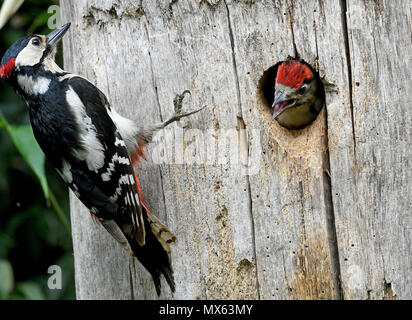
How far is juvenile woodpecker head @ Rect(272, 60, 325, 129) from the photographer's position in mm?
2873

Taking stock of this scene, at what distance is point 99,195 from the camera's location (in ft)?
9.48

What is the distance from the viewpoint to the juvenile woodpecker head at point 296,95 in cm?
287

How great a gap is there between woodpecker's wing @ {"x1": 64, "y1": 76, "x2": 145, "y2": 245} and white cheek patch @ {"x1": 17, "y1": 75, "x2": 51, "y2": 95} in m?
0.18

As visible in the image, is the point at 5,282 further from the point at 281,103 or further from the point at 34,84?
the point at 281,103

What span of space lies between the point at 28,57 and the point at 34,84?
0.15 meters

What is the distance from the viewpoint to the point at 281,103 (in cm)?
298

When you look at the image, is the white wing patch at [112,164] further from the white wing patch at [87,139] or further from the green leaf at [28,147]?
the green leaf at [28,147]

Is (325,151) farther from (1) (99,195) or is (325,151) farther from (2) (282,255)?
(1) (99,195)

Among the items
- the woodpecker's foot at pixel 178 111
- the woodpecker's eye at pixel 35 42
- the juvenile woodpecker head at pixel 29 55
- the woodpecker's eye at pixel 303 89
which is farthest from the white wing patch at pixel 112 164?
the woodpecker's eye at pixel 303 89

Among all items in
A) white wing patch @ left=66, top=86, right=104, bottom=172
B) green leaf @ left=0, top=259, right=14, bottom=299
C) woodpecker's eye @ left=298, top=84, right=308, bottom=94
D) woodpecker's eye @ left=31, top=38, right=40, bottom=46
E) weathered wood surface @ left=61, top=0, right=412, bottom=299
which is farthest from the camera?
green leaf @ left=0, top=259, right=14, bottom=299

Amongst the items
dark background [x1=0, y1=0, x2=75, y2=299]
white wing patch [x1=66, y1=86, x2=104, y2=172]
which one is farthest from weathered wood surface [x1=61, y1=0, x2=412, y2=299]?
dark background [x1=0, y1=0, x2=75, y2=299]

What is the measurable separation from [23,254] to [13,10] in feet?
6.24

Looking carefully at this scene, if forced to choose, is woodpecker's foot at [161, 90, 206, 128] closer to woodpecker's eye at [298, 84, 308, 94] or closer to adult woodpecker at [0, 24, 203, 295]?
adult woodpecker at [0, 24, 203, 295]
